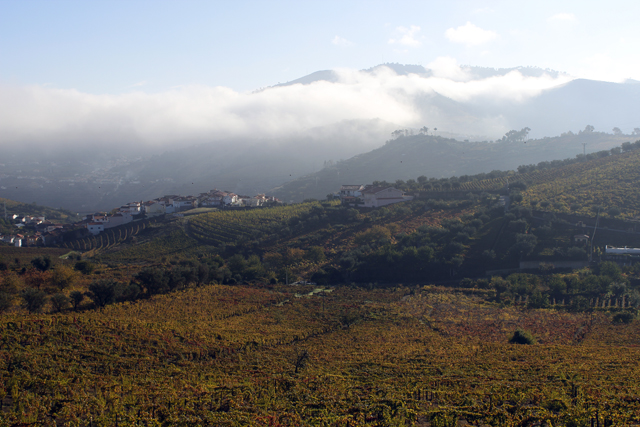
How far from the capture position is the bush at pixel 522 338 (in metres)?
22.5

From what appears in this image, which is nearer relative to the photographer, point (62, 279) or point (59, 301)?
point (59, 301)

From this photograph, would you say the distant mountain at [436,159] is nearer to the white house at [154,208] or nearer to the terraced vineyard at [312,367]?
the white house at [154,208]

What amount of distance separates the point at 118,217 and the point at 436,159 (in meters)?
106

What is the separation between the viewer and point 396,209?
5994 cm

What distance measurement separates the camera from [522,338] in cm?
2258

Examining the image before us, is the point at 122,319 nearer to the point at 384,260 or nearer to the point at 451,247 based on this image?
the point at 384,260

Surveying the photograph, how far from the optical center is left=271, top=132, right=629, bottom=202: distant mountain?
135375 mm

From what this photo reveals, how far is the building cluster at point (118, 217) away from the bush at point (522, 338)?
58083mm

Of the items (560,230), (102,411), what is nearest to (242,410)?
(102,411)

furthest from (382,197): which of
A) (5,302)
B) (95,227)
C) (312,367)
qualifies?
(5,302)

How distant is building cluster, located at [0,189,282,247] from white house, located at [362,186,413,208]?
73.0 feet

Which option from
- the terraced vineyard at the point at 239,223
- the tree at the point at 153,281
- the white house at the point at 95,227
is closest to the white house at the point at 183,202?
the terraced vineyard at the point at 239,223

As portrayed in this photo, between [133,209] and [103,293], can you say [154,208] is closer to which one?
[133,209]

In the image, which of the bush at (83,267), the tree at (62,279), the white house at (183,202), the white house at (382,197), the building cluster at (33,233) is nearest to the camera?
the tree at (62,279)
